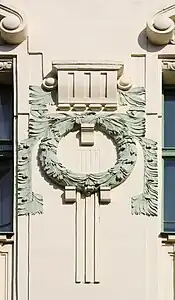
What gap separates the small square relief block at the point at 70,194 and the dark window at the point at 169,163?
1.13m

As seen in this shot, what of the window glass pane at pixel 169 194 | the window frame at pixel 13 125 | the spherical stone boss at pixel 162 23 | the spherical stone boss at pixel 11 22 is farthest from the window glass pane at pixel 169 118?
the spherical stone boss at pixel 11 22

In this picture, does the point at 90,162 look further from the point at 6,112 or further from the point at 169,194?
the point at 6,112

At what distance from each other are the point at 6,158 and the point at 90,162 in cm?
104

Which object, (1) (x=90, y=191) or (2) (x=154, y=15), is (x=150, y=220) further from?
(2) (x=154, y=15)

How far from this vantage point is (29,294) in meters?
17.2

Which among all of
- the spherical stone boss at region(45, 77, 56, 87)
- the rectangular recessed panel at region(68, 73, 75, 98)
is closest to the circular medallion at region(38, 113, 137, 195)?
the rectangular recessed panel at region(68, 73, 75, 98)

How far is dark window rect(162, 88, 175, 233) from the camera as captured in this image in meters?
17.9

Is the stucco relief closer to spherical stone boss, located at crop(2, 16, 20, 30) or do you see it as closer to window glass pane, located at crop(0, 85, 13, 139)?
spherical stone boss, located at crop(2, 16, 20, 30)

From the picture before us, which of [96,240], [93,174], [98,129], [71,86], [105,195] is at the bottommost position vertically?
[96,240]

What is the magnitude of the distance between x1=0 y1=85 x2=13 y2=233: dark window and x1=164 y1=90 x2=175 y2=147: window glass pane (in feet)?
5.78

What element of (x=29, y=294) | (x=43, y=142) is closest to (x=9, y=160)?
(x=43, y=142)

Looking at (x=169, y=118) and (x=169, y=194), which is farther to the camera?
(x=169, y=118)

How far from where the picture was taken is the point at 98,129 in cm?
1775

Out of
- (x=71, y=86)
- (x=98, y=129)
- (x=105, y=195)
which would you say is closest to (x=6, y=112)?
(x=71, y=86)
